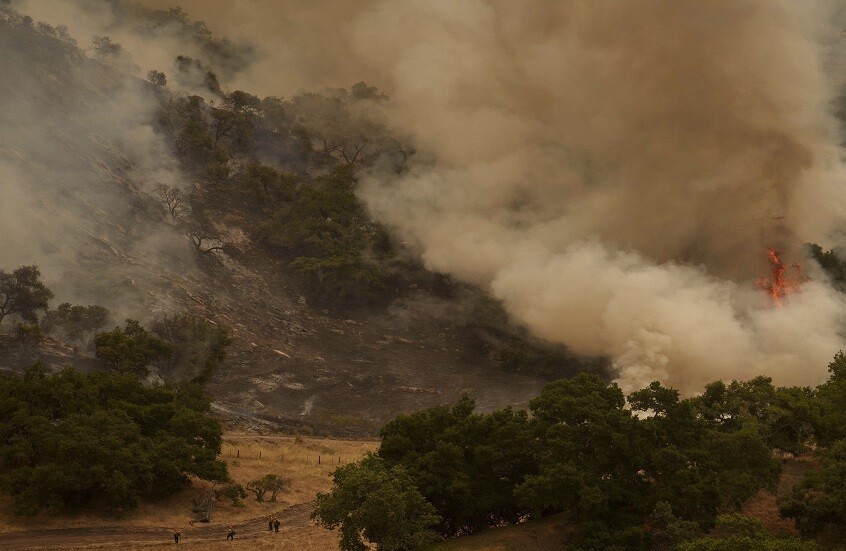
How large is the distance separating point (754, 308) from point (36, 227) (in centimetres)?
4663

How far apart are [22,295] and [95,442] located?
21.7 meters

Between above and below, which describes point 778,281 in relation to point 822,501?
above

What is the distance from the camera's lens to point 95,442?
33.1 m

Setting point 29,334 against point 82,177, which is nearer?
point 29,334

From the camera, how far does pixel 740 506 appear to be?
2666cm

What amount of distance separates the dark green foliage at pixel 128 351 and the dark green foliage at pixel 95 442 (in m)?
6.69

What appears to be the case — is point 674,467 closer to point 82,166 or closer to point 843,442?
point 843,442

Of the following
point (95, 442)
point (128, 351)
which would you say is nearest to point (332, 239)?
point (128, 351)

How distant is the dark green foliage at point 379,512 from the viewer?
25.4 meters

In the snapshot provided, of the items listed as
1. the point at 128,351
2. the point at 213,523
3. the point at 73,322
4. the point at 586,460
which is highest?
the point at 73,322

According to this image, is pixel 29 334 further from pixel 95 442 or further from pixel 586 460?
pixel 586 460

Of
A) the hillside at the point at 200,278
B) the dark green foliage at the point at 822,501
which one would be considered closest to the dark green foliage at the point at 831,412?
the dark green foliage at the point at 822,501

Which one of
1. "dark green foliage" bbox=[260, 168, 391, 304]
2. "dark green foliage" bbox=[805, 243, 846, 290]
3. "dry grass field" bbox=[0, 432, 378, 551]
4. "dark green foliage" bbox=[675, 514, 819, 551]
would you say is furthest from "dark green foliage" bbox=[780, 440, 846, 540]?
"dark green foliage" bbox=[260, 168, 391, 304]

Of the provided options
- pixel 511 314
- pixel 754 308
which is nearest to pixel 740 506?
pixel 754 308
